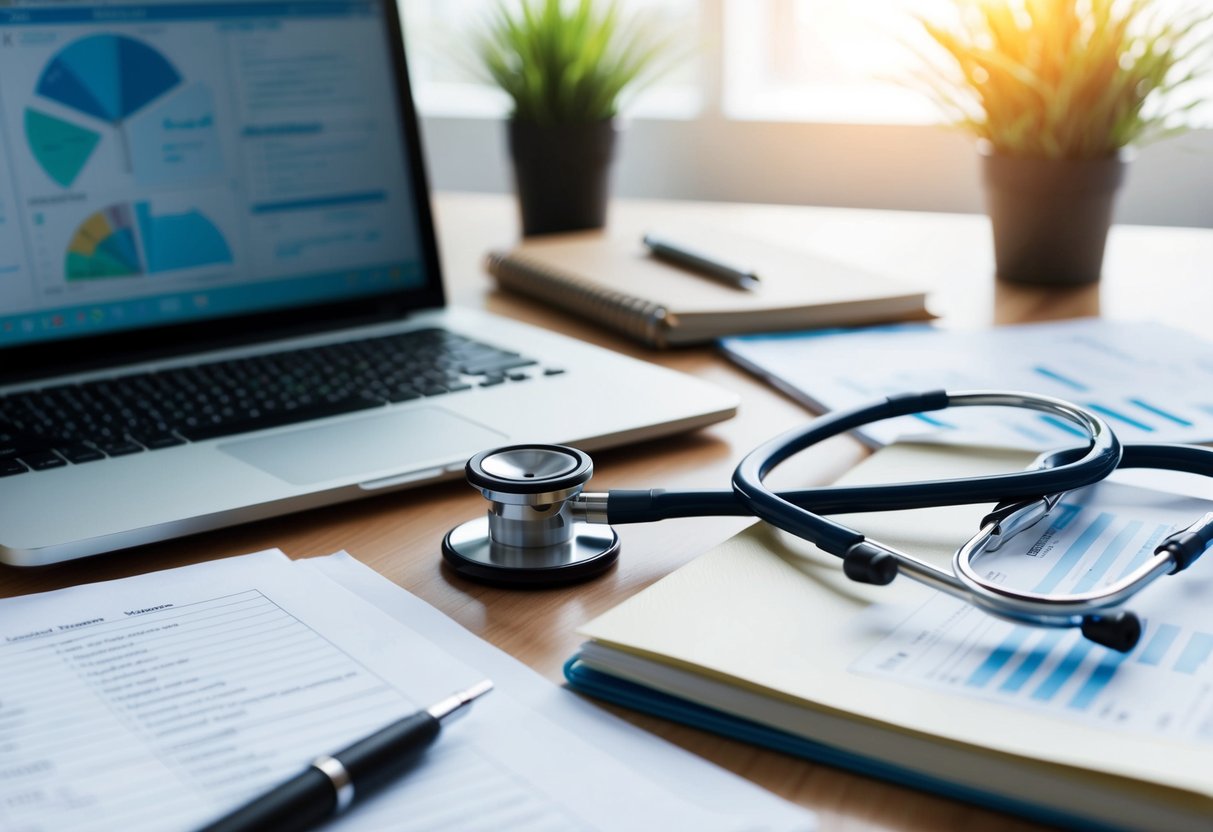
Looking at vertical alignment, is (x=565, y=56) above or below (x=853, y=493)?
above

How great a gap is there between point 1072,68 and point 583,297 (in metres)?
0.46

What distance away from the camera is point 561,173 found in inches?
51.9

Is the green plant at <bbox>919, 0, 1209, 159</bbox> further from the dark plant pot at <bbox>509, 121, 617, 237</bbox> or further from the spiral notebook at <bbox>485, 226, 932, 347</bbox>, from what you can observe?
the dark plant pot at <bbox>509, 121, 617, 237</bbox>

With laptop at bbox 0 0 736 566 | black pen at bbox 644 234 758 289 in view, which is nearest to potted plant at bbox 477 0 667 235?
black pen at bbox 644 234 758 289

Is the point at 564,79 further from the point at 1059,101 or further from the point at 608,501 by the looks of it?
the point at 608,501

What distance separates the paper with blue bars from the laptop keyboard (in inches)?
8.2

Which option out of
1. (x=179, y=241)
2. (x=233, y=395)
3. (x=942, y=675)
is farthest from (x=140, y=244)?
(x=942, y=675)

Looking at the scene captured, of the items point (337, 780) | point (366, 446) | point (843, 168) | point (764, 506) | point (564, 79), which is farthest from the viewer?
point (843, 168)

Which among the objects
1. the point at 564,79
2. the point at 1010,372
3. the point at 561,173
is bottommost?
the point at 1010,372

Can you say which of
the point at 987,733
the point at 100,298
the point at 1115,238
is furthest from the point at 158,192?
the point at 1115,238

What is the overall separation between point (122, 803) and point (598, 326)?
71 centimetres

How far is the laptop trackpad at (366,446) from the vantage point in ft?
2.06

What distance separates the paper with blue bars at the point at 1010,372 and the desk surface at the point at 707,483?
4 centimetres

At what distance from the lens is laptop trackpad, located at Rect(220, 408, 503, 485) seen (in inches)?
24.7
